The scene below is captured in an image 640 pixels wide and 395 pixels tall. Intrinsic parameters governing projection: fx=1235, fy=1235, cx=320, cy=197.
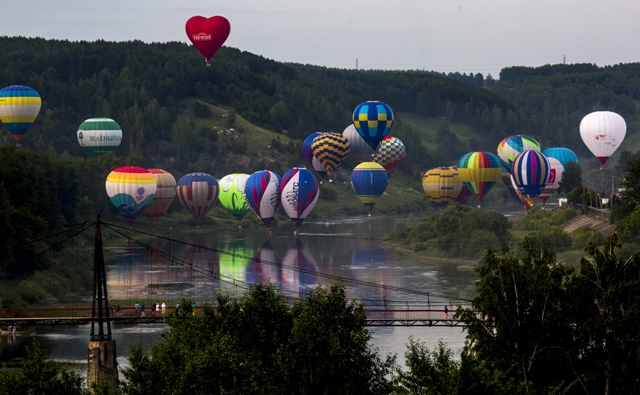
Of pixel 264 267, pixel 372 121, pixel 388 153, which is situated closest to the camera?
pixel 264 267

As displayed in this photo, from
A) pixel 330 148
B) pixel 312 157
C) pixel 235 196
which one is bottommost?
pixel 235 196

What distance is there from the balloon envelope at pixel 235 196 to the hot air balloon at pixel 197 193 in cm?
166

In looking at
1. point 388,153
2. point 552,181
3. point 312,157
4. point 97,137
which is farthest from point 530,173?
point 97,137

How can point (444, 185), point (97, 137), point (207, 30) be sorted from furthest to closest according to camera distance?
point (97, 137)
point (207, 30)
point (444, 185)

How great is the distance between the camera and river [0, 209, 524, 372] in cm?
6231

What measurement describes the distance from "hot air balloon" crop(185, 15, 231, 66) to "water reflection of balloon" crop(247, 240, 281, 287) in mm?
36864

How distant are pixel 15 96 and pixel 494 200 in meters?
70.3

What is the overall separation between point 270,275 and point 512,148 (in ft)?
194

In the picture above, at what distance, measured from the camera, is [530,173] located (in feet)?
401

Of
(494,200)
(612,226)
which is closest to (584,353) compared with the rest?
(612,226)

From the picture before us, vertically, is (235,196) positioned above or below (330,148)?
below

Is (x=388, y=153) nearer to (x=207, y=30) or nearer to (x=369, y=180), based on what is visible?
(x=369, y=180)

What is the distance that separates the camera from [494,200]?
16838 cm

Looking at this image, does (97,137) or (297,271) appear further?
(97,137)
